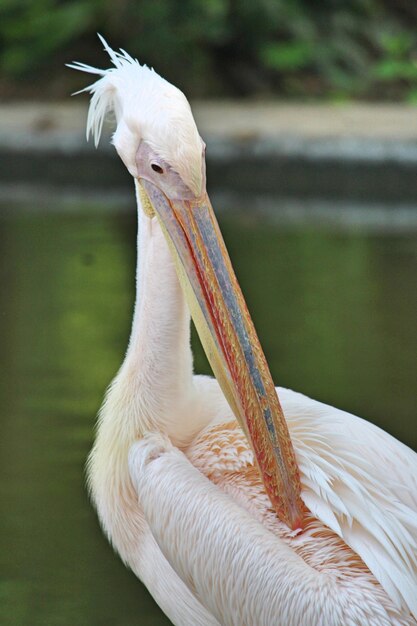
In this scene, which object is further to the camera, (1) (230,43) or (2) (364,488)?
(1) (230,43)

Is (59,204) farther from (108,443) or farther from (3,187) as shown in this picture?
(108,443)

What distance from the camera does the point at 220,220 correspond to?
7.74 meters

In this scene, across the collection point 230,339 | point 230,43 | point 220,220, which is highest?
point 230,43

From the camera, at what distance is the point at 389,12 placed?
11375mm

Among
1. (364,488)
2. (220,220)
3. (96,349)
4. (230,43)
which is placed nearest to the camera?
(364,488)

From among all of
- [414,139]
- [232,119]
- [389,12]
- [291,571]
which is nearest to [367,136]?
[414,139]

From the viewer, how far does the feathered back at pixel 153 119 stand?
2.73 metres

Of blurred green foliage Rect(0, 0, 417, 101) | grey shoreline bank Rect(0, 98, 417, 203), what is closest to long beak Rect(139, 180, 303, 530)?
grey shoreline bank Rect(0, 98, 417, 203)

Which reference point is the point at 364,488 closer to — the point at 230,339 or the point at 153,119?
the point at 230,339

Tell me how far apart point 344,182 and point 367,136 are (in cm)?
33

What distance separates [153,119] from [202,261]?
1.04 ft

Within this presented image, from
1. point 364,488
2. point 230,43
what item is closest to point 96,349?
point 364,488

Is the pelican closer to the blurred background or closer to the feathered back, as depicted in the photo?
the feathered back

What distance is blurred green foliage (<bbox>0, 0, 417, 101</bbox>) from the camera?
32.3 feet
